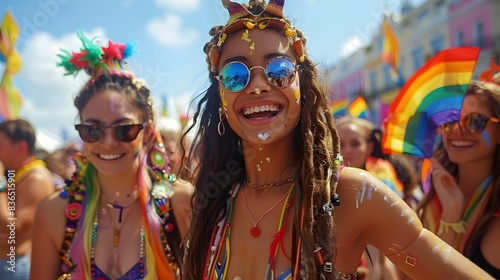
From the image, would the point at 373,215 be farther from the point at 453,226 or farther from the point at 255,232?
the point at 453,226

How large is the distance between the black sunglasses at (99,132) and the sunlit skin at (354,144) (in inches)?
89.8

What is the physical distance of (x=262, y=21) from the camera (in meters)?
1.82

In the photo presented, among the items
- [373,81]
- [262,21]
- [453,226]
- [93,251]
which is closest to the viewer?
[262,21]

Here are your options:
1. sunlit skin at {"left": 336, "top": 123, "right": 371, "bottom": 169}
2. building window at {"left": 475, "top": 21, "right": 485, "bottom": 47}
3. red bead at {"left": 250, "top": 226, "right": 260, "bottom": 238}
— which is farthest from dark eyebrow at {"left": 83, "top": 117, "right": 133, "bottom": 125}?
building window at {"left": 475, "top": 21, "right": 485, "bottom": 47}

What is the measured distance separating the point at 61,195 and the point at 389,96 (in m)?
27.6

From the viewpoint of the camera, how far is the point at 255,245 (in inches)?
68.0

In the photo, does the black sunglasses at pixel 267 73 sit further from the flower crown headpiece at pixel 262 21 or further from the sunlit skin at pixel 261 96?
the flower crown headpiece at pixel 262 21

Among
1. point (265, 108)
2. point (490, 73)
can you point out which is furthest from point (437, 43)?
point (265, 108)

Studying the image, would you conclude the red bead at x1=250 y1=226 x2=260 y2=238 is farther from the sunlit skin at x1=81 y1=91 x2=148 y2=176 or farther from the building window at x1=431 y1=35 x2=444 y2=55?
the building window at x1=431 y1=35 x2=444 y2=55

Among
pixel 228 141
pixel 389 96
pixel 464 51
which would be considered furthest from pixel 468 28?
pixel 228 141

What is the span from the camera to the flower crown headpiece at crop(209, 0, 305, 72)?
1.82 m

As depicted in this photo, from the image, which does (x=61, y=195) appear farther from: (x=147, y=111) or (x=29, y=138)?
(x=29, y=138)

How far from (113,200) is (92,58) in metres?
0.92

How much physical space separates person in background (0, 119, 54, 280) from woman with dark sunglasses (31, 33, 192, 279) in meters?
0.93
